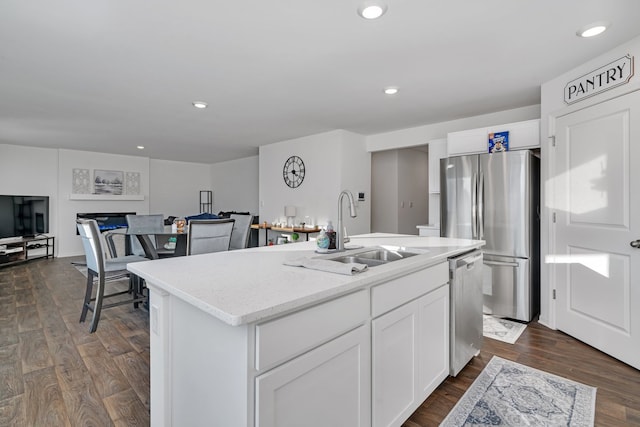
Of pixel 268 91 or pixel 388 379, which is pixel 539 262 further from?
pixel 268 91

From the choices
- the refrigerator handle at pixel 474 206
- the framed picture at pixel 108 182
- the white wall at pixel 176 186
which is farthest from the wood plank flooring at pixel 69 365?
the white wall at pixel 176 186

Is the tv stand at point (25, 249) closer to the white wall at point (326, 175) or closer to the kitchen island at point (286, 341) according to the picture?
the white wall at point (326, 175)

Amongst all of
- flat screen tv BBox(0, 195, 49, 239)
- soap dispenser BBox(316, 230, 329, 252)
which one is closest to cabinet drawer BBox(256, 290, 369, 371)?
soap dispenser BBox(316, 230, 329, 252)

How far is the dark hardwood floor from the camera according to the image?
5.74 feet

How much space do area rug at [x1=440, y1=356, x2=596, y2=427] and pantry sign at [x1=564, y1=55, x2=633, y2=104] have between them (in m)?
2.20

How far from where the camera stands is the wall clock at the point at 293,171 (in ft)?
18.9

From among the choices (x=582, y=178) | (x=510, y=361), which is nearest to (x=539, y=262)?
(x=582, y=178)

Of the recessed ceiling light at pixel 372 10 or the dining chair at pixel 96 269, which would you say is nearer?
the recessed ceiling light at pixel 372 10

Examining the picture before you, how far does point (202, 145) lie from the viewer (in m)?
6.56

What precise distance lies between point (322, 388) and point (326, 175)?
4412mm

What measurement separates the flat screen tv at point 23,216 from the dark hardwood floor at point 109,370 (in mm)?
3443

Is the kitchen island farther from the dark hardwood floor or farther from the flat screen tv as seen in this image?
the flat screen tv

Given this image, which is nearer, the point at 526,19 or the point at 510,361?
the point at 526,19

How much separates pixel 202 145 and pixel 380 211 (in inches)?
156
